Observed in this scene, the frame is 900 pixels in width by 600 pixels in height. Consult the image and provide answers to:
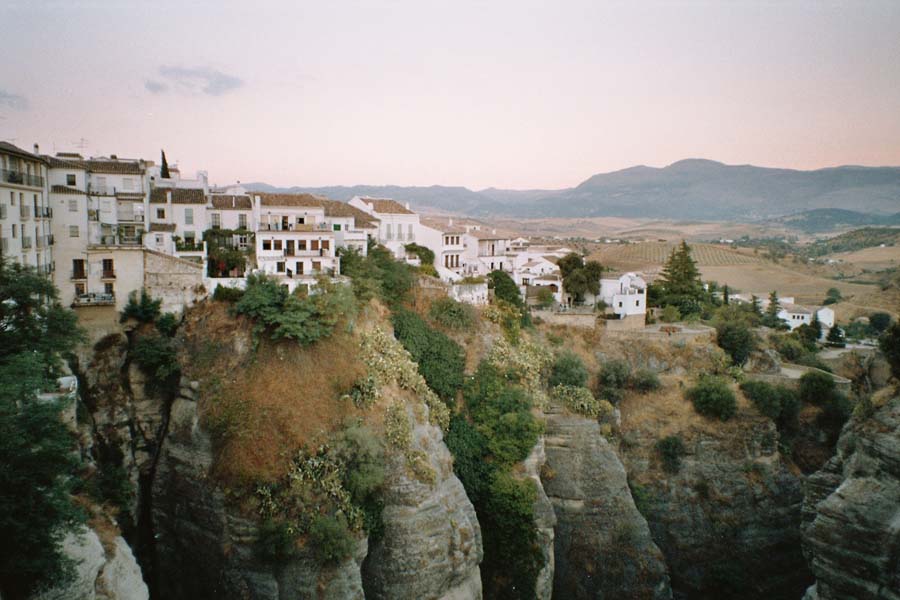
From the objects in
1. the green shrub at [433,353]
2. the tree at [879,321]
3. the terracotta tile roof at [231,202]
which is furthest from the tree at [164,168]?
the tree at [879,321]

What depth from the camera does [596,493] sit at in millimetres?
30703

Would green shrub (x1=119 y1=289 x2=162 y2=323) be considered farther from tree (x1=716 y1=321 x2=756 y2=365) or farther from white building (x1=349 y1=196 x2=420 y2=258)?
tree (x1=716 y1=321 x2=756 y2=365)

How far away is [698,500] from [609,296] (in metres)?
16.2

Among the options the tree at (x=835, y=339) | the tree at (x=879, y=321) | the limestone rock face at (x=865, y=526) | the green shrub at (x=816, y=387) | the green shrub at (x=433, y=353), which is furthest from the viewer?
the tree at (x=879, y=321)

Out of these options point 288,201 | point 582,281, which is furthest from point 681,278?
point 288,201

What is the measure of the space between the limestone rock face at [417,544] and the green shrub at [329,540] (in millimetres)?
2356

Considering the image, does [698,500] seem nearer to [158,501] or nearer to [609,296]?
[609,296]

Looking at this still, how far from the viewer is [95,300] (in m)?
26.2

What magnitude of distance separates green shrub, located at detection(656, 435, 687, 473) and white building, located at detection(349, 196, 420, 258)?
20.2 m

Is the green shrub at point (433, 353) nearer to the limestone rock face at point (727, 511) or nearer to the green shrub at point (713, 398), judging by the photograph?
the limestone rock face at point (727, 511)

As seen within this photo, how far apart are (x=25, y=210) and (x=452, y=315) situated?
768 inches

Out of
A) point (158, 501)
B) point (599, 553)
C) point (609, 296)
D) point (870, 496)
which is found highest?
point (609, 296)

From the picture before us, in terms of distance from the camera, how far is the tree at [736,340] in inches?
1590

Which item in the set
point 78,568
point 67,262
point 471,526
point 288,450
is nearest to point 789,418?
point 471,526
